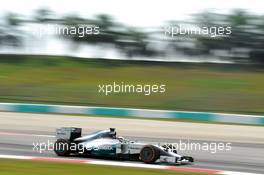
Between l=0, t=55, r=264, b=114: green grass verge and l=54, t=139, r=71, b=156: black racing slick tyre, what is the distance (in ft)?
32.7

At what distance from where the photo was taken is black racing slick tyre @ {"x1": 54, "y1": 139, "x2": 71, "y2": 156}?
9312mm

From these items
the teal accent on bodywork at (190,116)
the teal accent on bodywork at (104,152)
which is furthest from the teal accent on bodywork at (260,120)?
the teal accent on bodywork at (104,152)

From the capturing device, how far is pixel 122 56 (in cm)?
2638

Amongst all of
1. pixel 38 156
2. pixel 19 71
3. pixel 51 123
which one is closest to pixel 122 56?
pixel 19 71

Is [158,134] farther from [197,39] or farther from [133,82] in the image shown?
[197,39]

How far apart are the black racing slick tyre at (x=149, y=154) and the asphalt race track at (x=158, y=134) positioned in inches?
27.6

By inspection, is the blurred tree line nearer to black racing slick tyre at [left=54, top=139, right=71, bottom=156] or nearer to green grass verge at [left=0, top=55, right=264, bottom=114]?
→ green grass verge at [left=0, top=55, right=264, bottom=114]

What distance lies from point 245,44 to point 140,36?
4455 millimetres

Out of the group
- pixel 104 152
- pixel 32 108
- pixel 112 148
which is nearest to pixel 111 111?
pixel 32 108

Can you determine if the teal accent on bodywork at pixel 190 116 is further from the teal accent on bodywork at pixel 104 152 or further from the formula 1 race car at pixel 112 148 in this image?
the teal accent on bodywork at pixel 104 152

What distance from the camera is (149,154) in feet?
28.8

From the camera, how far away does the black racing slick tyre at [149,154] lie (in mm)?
8682

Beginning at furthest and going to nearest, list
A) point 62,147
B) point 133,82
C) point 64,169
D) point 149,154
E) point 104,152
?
point 133,82 → point 62,147 → point 104,152 → point 149,154 → point 64,169

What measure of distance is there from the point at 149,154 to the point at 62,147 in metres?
1.45
